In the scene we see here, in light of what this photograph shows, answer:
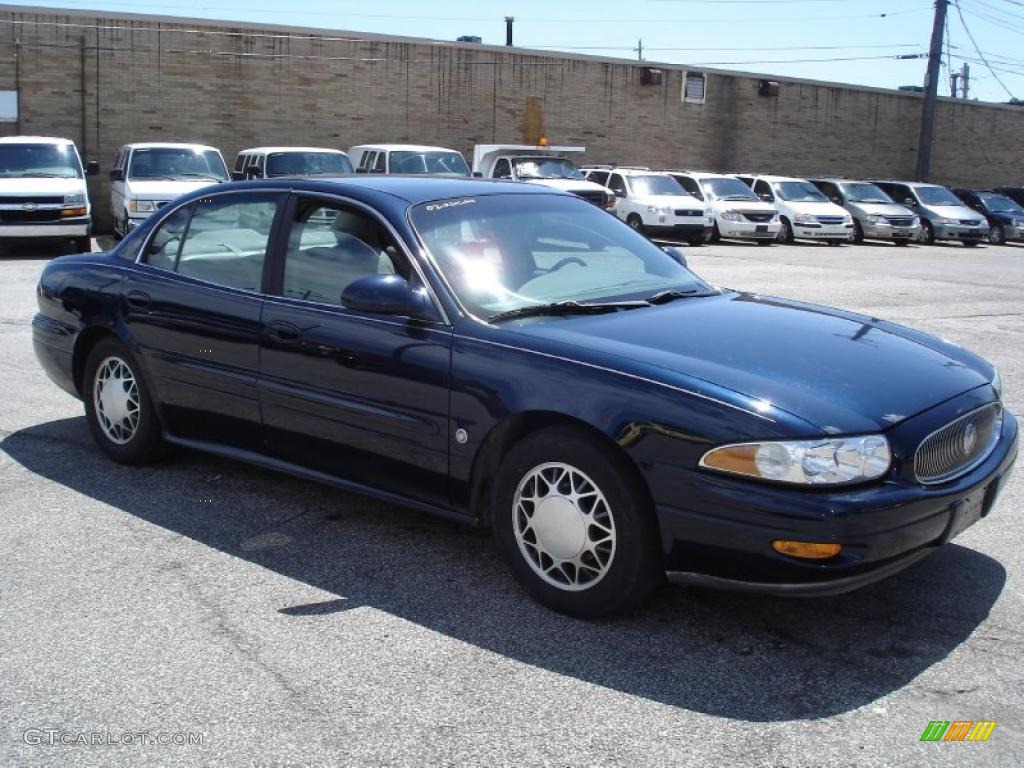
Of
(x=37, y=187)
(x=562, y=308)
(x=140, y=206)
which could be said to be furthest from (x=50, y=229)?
(x=562, y=308)

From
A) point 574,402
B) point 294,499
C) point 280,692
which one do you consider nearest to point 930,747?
point 574,402

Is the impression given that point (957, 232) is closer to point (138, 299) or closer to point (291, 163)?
point (291, 163)

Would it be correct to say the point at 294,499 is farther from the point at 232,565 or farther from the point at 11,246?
the point at 11,246

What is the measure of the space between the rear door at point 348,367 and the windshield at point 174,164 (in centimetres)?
1484

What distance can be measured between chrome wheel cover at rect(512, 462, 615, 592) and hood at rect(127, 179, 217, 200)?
14.8m

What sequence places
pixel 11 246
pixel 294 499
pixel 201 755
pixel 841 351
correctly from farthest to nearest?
1. pixel 11 246
2. pixel 294 499
3. pixel 841 351
4. pixel 201 755

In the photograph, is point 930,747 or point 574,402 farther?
point 574,402

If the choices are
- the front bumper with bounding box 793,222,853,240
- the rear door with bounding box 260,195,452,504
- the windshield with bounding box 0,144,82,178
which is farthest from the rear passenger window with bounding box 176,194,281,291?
the front bumper with bounding box 793,222,853,240

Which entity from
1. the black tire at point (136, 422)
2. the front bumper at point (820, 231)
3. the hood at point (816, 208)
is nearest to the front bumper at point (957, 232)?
the hood at point (816, 208)

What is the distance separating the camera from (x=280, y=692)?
11.4ft

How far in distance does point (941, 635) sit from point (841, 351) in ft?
3.49

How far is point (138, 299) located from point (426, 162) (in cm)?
1618

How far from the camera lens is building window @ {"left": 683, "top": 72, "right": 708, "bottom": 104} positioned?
3472cm

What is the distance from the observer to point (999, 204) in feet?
102
